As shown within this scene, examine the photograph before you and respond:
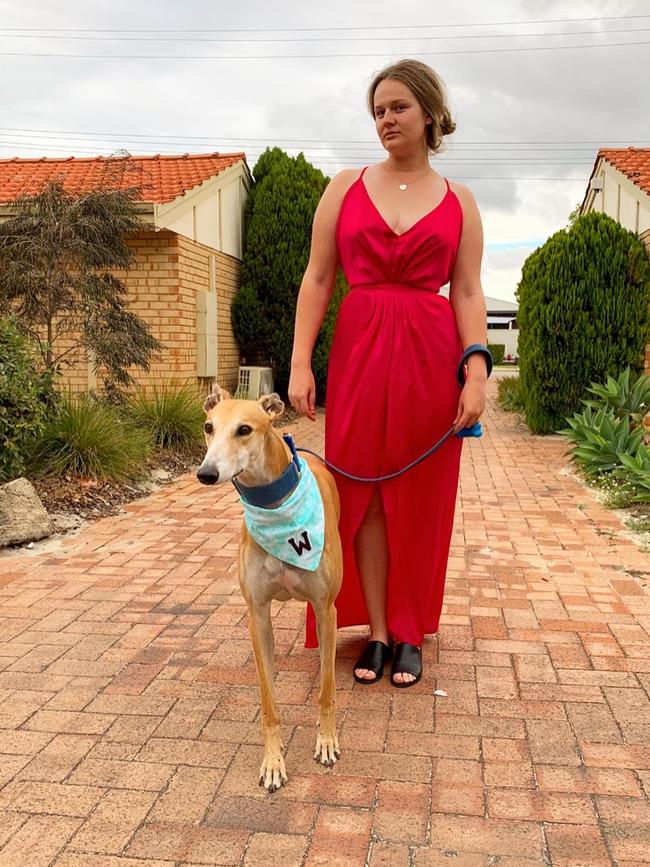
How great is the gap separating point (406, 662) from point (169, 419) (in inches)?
247

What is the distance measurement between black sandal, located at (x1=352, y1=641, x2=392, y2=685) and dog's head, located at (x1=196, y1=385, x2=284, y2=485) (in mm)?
1434

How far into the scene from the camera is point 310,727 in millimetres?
2977

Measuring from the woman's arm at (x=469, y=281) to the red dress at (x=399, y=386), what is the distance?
5 cm

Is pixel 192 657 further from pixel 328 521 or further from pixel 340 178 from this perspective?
pixel 340 178

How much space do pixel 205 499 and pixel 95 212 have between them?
3.65 m

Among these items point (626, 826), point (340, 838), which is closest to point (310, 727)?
point (340, 838)

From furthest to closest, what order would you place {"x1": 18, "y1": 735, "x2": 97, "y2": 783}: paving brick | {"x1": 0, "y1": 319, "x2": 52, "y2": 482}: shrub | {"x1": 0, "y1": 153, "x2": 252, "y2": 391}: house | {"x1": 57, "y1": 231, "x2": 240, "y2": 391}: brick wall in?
{"x1": 57, "y1": 231, "x2": 240, "y2": 391}: brick wall
{"x1": 0, "y1": 153, "x2": 252, "y2": 391}: house
{"x1": 0, "y1": 319, "x2": 52, "y2": 482}: shrub
{"x1": 18, "y1": 735, "x2": 97, "y2": 783}: paving brick

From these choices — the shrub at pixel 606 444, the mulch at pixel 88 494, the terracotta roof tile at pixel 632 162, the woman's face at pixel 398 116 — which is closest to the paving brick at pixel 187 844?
the woman's face at pixel 398 116

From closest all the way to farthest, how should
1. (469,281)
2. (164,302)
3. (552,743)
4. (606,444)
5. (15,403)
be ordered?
(552,743)
(469,281)
(15,403)
(606,444)
(164,302)

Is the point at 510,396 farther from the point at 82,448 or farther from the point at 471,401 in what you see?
the point at 471,401

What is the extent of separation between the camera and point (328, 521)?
9.30 ft

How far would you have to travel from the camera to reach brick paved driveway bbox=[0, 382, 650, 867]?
2293 mm

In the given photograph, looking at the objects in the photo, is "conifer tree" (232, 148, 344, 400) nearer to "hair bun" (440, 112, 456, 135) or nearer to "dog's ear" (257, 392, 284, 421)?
"hair bun" (440, 112, 456, 135)

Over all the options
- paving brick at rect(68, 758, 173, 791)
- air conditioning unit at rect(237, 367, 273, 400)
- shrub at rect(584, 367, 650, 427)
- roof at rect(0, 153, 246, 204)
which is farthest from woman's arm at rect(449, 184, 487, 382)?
air conditioning unit at rect(237, 367, 273, 400)
